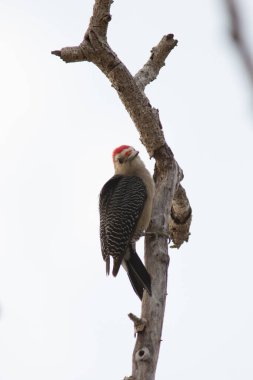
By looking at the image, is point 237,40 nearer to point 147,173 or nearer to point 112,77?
point 112,77

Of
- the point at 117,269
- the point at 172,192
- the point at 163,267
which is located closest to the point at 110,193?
the point at 172,192

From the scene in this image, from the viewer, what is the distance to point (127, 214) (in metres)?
6.09

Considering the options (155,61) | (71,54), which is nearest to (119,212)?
(71,54)

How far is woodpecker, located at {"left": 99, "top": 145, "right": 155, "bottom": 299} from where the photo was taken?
211 inches

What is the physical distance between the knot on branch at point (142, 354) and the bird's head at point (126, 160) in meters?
3.38

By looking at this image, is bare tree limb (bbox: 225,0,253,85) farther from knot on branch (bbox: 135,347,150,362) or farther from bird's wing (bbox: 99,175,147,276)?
bird's wing (bbox: 99,175,147,276)

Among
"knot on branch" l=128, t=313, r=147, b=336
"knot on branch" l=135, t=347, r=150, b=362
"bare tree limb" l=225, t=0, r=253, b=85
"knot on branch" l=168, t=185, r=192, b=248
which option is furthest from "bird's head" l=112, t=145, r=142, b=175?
"bare tree limb" l=225, t=0, r=253, b=85

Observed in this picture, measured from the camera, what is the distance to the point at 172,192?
5898 mm

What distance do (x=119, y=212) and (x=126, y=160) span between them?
3.90 feet

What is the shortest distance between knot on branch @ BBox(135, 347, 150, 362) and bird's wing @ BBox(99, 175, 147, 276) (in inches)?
61.8

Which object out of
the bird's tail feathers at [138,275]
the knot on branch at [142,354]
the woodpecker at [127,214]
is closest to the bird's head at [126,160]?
the woodpecker at [127,214]

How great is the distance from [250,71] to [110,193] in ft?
19.2

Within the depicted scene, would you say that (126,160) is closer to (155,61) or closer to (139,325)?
(155,61)

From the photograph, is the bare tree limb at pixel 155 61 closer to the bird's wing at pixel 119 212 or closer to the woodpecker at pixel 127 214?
the woodpecker at pixel 127 214
